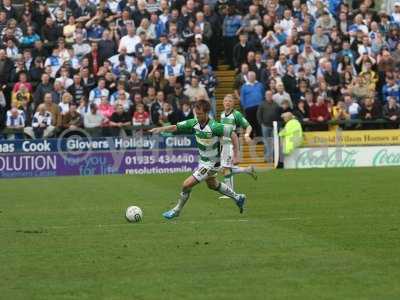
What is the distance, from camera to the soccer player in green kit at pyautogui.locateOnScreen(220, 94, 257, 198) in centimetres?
1912

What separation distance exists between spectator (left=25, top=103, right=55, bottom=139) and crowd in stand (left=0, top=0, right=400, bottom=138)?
0.03m

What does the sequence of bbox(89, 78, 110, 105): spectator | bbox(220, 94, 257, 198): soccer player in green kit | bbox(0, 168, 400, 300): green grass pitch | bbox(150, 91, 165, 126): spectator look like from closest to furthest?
bbox(0, 168, 400, 300): green grass pitch < bbox(220, 94, 257, 198): soccer player in green kit < bbox(89, 78, 110, 105): spectator < bbox(150, 91, 165, 126): spectator

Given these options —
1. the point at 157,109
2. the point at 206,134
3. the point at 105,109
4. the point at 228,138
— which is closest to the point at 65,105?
the point at 105,109

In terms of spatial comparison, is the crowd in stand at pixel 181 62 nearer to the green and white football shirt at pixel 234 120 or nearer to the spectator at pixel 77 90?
the spectator at pixel 77 90

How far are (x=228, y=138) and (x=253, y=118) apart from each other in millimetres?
11402

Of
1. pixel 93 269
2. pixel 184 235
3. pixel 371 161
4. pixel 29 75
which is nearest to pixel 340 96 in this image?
pixel 371 161

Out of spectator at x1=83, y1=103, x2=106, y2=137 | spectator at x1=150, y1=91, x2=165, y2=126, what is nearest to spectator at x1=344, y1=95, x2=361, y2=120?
spectator at x1=150, y1=91, x2=165, y2=126

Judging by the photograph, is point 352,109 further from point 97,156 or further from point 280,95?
point 97,156

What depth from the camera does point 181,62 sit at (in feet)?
99.9

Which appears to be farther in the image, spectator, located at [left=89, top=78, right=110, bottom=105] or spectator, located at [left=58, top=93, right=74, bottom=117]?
spectator, located at [left=89, top=78, right=110, bottom=105]

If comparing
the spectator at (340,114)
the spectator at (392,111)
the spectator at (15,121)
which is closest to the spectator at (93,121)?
the spectator at (15,121)

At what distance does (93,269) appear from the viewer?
1085 cm

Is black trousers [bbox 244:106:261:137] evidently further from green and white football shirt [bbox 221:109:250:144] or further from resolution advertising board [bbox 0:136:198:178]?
green and white football shirt [bbox 221:109:250:144]

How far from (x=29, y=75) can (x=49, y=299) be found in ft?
69.1
